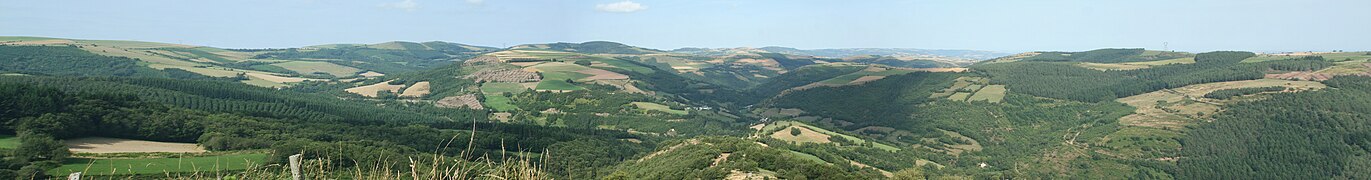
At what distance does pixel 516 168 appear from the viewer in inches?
307

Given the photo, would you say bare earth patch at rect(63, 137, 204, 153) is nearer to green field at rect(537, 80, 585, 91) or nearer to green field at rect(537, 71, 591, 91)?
green field at rect(537, 80, 585, 91)

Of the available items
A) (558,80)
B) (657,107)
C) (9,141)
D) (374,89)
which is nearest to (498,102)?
(558,80)

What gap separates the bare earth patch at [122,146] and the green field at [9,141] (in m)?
2.74

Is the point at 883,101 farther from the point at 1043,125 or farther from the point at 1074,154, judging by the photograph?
the point at 1074,154

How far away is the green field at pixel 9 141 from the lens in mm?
50594

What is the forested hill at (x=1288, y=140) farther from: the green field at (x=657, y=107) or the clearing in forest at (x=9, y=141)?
the clearing in forest at (x=9, y=141)

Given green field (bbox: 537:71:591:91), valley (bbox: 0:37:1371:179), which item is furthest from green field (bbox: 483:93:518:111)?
green field (bbox: 537:71:591:91)

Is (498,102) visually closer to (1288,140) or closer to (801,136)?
(801,136)

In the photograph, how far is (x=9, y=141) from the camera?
52.8 meters

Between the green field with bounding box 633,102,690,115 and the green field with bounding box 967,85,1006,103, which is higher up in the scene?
the green field with bounding box 967,85,1006,103

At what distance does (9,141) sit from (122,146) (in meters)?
6.61

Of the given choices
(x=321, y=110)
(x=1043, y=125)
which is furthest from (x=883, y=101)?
(x=321, y=110)

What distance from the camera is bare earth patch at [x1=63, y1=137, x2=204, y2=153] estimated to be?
2061 inches

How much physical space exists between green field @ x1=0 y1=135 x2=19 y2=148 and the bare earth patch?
Result: 2.74 m
